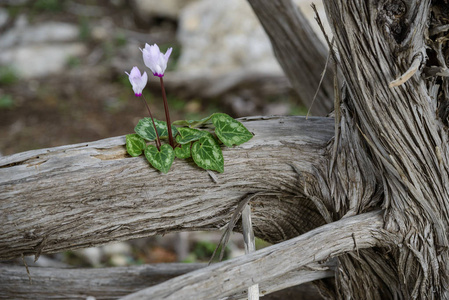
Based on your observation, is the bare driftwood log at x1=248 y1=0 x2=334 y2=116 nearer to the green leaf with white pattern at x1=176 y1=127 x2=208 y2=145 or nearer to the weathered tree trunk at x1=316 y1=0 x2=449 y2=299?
the weathered tree trunk at x1=316 y1=0 x2=449 y2=299

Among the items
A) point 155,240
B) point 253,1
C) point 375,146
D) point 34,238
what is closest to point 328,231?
point 375,146

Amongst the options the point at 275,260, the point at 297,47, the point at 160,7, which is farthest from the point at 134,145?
the point at 160,7

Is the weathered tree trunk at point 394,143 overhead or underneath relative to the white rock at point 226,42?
underneath

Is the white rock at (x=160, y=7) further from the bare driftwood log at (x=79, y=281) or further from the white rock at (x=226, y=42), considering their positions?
the bare driftwood log at (x=79, y=281)

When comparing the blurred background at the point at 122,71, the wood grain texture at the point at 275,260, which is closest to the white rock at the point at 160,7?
the blurred background at the point at 122,71

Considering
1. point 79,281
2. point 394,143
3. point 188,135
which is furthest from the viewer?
point 79,281

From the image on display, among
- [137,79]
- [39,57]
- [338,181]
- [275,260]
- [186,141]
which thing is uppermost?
[39,57]

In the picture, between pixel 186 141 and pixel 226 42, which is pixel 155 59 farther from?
pixel 226 42
